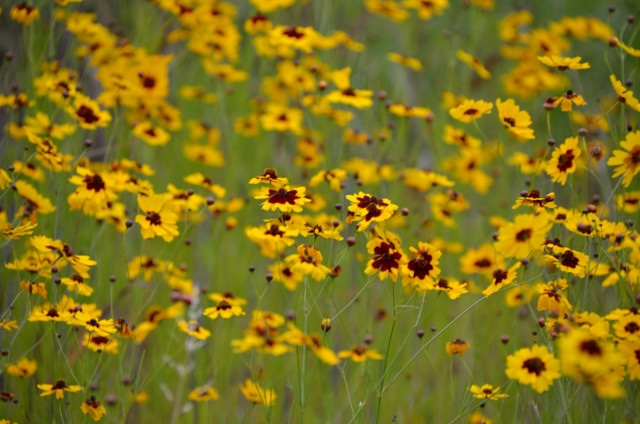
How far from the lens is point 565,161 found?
1.56 metres

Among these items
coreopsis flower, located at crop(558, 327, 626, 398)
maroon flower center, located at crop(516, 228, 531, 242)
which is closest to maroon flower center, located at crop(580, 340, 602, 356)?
coreopsis flower, located at crop(558, 327, 626, 398)

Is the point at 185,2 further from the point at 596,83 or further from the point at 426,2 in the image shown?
the point at 596,83

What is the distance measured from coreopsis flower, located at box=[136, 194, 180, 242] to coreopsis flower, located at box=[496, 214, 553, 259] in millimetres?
694

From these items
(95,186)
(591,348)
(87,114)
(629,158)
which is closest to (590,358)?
(591,348)

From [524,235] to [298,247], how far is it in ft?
1.44

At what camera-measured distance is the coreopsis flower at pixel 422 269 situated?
137 cm

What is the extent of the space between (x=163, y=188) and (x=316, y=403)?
1.02 m

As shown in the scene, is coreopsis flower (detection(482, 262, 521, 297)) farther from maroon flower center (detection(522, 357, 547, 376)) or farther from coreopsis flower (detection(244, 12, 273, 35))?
coreopsis flower (detection(244, 12, 273, 35))

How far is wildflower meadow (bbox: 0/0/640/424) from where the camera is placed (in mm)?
1426

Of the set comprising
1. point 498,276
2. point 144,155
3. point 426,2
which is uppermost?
point 426,2

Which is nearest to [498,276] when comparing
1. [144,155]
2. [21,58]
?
[144,155]

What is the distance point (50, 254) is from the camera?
65.9 inches

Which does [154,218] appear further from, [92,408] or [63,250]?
[92,408]

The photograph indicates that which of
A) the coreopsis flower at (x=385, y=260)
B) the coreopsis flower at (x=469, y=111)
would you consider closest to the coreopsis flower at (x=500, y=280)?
the coreopsis flower at (x=385, y=260)
